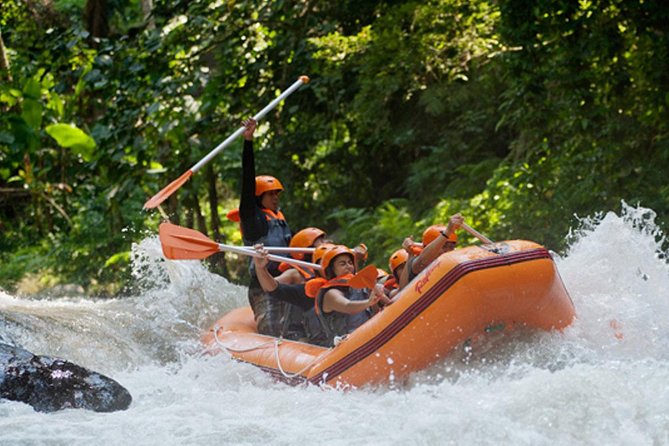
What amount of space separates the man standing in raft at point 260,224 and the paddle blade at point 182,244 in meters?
0.36

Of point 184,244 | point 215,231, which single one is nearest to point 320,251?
point 184,244

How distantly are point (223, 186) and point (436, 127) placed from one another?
480cm

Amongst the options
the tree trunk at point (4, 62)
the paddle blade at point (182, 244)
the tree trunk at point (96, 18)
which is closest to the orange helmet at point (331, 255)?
the paddle blade at point (182, 244)

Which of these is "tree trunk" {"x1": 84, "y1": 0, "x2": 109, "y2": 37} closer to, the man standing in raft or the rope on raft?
the man standing in raft

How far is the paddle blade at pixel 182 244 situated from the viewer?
6805 millimetres

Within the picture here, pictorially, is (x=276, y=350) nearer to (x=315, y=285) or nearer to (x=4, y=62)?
(x=315, y=285)

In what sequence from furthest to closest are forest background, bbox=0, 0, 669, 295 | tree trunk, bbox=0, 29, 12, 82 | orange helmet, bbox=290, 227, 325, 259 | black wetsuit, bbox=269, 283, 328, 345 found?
tree trunk, bbox=0, 29, 12, 82 → forest background, bbox=0, 0, 669, 295 → orange helmet, bbox=290, 227, 325, 259 → black wetsuit, bbox=269, 283, 328, 345

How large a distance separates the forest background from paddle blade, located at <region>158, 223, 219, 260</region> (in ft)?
8.49

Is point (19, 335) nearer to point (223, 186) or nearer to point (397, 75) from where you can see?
point (397, 75)

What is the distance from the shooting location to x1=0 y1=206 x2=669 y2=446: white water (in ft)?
14.1

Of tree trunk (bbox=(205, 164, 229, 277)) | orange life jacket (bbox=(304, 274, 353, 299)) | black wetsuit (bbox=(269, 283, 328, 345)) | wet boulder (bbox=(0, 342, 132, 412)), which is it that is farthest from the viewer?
tree trunk (bbox=(205, 164, 229, 277))

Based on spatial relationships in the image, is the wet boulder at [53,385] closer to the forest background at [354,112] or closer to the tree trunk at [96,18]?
the forest background at [354,112]

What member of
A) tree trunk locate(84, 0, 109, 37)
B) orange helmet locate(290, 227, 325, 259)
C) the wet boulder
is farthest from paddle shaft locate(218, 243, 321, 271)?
tree trunk locate(84, 0, 109, 37)

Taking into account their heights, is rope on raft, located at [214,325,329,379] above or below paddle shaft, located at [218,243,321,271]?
below
